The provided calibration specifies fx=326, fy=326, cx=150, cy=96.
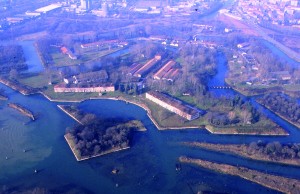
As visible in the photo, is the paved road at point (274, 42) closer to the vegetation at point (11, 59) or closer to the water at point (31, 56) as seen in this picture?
the water at point (31, 56)

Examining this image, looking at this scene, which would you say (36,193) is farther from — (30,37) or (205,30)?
(205,30)

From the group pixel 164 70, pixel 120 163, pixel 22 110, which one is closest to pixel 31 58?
pixel 22 110

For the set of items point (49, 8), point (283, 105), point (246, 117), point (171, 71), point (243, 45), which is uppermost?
point (49, 8)

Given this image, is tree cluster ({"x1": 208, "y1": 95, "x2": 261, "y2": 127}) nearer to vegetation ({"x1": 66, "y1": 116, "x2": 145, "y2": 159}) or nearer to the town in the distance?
the town in the distance

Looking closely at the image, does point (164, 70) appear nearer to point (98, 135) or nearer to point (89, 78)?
point (89, 78)

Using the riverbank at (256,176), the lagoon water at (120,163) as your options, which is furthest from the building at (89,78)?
the riverbank at (256,176)

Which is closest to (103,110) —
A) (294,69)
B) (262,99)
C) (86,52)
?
(262,99)
